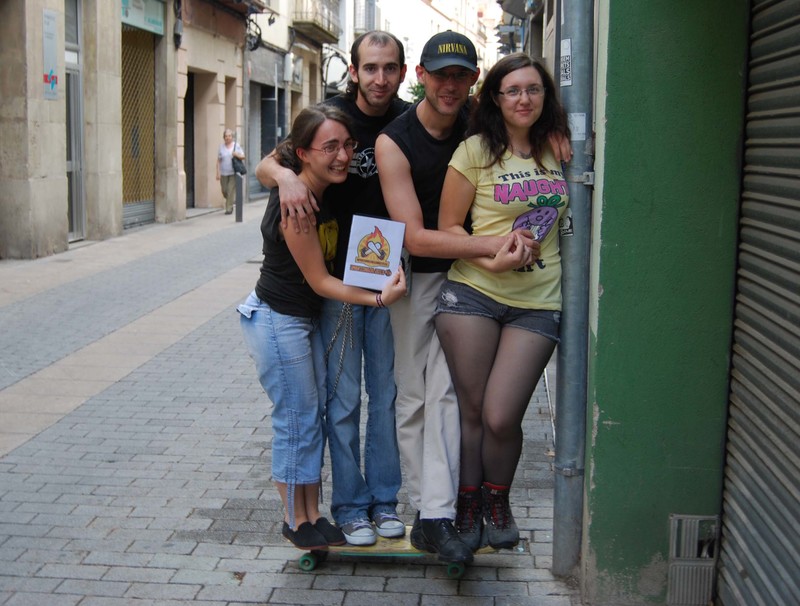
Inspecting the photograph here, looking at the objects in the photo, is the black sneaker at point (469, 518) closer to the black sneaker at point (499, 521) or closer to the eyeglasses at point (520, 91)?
the black sneaker at point (499, 521)

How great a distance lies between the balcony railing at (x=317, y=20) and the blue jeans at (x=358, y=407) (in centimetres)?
2963

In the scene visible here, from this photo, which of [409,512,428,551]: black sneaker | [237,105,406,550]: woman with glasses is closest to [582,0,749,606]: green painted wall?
[409,512,428,551]: black sneaker

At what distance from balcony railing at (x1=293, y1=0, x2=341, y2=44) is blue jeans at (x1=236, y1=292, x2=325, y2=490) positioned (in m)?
29.7

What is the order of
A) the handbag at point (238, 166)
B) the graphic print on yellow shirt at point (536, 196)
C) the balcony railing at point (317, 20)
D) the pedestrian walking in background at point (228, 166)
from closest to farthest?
1. the graphic print on yellow shirt at point (536, 196)
2. the handbag at point (238, 166)
3. the pedestrian walking in background at point (228, 166)
4. the balcony railing at point (317, 20)

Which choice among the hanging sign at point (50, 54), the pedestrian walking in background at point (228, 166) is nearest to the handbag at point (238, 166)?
the pedestrian walking in background at point (228, 166)

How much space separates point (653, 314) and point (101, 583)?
2273mm

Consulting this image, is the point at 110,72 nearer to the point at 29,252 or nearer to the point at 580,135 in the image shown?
the point at 29,252

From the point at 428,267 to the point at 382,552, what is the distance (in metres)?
1.11

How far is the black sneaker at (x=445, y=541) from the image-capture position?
13.0 feet

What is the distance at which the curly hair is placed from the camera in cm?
384

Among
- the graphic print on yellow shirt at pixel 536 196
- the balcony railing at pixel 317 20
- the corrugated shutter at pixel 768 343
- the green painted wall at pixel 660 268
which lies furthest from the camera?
the balcony railing at pixel 317 20

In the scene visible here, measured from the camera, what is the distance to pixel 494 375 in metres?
3.92

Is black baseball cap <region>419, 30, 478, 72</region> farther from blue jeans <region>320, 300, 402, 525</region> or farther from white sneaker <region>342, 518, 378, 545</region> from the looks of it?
white sneaker <region>342, 518, 378, 545</region>

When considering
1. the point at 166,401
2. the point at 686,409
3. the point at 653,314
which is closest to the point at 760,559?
the point at 686,409
